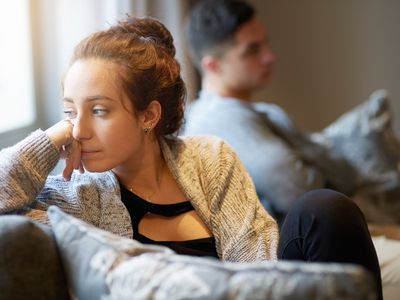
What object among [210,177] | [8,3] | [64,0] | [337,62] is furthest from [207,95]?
[337,62]

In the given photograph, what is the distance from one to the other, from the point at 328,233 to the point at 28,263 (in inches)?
20.6

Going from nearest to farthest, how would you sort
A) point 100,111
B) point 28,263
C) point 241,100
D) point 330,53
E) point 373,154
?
point 28,263 → point 100,111 → point 241,100 → point 373,154 → point 330,53

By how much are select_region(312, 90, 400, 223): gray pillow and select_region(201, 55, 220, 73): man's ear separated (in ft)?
1.71

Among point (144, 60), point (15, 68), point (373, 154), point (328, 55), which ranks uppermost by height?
point (144, 60)

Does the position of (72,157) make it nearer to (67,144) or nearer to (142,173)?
(67,144)

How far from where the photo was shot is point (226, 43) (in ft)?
8.18

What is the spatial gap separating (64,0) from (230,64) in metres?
0.62

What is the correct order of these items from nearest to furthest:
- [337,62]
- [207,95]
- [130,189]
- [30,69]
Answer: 1. [130,189]
2. [30,69]
3. [207,95]
4. [337,62]

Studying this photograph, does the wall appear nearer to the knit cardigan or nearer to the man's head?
the man's head

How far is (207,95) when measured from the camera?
2.45m

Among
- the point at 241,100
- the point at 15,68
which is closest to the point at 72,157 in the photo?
the point at 15,68

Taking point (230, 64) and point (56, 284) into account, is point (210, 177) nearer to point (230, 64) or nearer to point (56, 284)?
point (56, 284)

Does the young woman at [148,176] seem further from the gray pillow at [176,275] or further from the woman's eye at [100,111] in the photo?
the gray pillow at [176,275]

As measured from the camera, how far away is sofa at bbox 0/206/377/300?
0.92 meters
